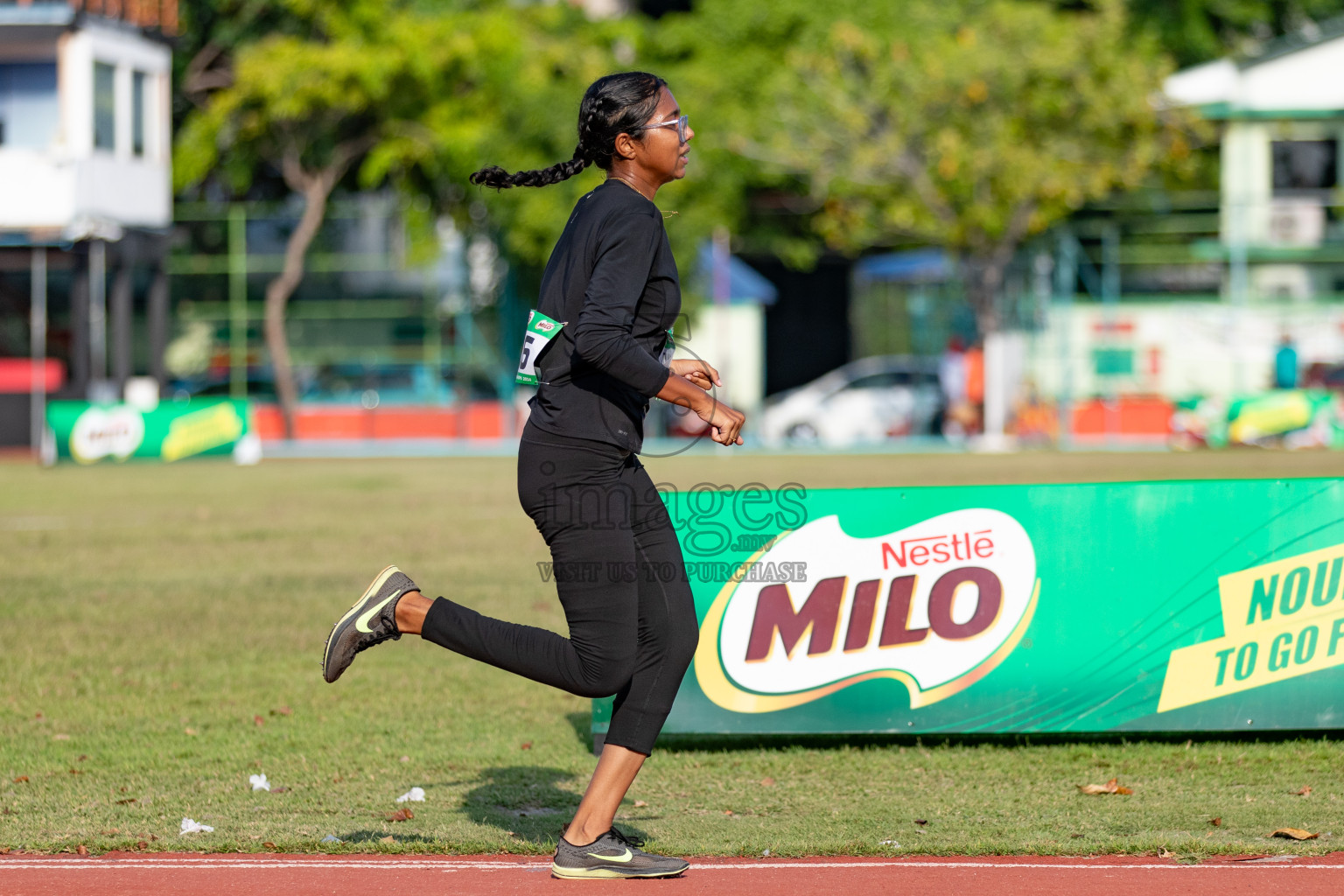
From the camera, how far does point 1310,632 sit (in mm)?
6363

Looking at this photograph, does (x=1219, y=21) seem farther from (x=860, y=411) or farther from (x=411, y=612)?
(x=411, y=612)

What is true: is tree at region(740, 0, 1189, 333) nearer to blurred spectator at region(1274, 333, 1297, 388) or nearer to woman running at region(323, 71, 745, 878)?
blurred spectator at region(1274, 333, 1297, 388)

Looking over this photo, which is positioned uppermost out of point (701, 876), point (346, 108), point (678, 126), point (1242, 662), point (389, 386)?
point (346, 108)

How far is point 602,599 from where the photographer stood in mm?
4363

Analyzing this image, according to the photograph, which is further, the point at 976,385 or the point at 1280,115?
the point at 1280,115

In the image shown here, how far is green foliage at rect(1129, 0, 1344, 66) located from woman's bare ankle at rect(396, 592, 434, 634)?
116ft

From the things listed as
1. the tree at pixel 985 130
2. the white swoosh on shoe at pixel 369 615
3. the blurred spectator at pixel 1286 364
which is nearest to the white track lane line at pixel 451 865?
the white swoosh on shoe at pixel 369 615

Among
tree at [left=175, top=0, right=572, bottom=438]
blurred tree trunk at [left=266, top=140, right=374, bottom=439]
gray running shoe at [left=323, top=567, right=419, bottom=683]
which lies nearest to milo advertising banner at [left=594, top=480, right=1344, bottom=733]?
gray running shoe at [left=323, top=567, right=419, bottom=683]

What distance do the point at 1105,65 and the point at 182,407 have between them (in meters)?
16.8

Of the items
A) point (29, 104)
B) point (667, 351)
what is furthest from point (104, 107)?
point (667, 351)

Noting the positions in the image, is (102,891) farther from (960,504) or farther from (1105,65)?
(1105,65)

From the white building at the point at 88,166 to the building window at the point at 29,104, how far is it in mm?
21

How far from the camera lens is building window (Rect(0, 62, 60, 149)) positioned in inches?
1178

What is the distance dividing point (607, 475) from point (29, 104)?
94.5ft
